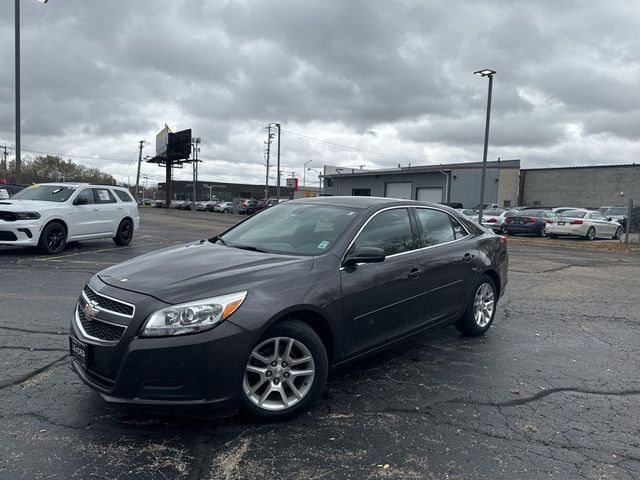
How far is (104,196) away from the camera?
12.8 m

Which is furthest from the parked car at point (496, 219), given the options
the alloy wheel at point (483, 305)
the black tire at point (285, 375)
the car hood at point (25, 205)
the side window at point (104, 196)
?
the black tire at point (285, 375)

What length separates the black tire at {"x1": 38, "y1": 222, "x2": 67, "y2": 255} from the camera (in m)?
10.9

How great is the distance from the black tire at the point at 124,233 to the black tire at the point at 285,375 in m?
11.3

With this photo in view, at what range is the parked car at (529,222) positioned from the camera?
24547 mm

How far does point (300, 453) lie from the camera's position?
9.93ft

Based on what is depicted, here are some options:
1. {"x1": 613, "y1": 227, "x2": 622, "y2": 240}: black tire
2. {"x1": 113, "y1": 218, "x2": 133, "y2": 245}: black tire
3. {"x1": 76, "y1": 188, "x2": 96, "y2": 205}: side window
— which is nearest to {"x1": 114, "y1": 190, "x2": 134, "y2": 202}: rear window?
{"x1": 113, "y1": 218, "x2": 133, "y2": 245}: black tire

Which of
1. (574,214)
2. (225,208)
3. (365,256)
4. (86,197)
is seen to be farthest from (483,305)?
(225,208)

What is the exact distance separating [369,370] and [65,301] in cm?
452

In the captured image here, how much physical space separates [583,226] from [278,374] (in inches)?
889

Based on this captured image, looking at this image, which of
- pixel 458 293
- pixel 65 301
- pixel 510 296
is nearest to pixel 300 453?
pixel 458 293

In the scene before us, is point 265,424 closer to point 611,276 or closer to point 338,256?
point 338,256

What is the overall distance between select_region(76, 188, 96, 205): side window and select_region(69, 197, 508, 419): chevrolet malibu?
8638mm

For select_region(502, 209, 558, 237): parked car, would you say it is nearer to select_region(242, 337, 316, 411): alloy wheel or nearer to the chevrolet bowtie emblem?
select_region(242, 337, 316, 411): alloy wheel

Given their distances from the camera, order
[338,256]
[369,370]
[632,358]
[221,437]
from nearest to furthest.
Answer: [221,437] < [338,256] < [369,370] < [632,358]
